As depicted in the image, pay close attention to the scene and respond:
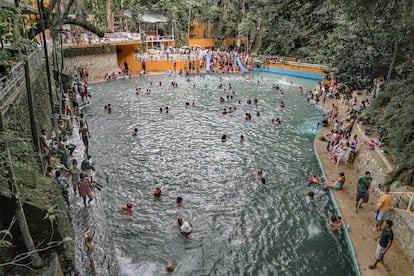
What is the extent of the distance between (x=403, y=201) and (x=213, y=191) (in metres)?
6.77

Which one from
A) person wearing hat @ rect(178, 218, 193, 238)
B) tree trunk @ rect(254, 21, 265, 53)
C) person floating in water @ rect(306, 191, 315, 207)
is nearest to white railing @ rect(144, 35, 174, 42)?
tree trunk @ rect(254, 21, 265, 53)

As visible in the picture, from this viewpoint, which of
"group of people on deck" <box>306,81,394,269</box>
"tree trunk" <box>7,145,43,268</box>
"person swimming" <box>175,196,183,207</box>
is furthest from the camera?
"person swimming" <box>175,196,183,207</box>

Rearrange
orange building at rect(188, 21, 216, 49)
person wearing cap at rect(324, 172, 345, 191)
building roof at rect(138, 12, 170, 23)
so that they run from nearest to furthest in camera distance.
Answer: person wearing cap at rect(324, 172, 345, 191), building roof at rect(138, 12, 170, 23), orange building at rect(188, 21, 216, 49)

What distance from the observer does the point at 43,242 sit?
289 inches

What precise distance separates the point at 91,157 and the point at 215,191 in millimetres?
6710

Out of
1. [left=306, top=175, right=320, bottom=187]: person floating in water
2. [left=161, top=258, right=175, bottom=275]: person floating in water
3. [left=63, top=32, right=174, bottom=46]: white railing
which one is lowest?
[left=161, top=258, right=175, bottom=275]: person floating in water

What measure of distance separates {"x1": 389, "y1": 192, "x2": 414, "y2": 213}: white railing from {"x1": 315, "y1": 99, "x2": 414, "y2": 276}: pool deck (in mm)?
863

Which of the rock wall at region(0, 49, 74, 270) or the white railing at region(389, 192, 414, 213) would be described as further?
the white railing at region(389, 192, 414, 213)

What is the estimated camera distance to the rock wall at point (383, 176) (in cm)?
875

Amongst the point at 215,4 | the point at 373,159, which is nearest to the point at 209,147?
the point at 373,159

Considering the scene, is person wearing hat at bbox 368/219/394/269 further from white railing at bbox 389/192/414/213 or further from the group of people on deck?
white railing at bbox 389/192/414/213

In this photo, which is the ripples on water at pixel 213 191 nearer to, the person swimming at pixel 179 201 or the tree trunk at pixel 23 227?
the person swimming at pixel 179 201

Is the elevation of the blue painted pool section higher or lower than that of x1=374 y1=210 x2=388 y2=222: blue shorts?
higher

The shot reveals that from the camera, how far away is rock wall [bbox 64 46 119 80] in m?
30.9
